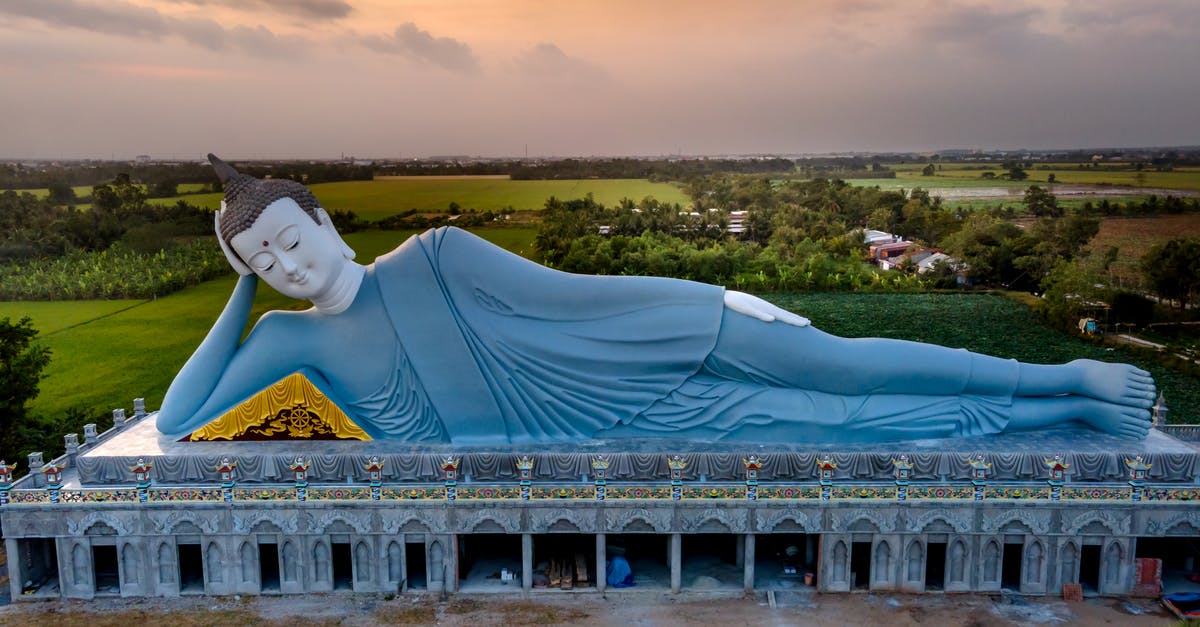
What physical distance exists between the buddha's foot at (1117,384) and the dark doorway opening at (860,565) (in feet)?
13.6

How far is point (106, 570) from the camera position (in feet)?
41.0

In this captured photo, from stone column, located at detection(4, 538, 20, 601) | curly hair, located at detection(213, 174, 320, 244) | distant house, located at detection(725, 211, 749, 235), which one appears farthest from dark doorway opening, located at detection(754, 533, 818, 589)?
distant house, located at detection(725, 211, 749, 235)

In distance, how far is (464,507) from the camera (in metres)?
11.7

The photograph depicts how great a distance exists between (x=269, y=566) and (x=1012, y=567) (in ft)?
34.2

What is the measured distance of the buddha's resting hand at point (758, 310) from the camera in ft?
42.5

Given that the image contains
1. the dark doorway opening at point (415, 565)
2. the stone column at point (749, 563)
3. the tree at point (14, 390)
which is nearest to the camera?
the stone column at point (749, 563)

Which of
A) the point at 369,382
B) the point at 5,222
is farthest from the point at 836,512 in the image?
the point at 5,222

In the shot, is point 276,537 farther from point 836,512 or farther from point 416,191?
point 416,191

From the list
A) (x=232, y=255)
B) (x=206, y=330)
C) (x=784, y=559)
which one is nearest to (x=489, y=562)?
(x=784, y=559)

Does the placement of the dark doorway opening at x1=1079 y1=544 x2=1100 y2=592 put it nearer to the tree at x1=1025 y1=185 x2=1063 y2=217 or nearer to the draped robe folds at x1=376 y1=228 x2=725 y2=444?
the draped robe folds at x1=376 y1=228 x2=725 y2=444

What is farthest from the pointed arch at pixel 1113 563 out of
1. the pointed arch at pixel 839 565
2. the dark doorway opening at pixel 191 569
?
the dark doorway opening at pixel 191 569

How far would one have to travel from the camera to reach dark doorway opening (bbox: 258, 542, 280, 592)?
39.6 ft

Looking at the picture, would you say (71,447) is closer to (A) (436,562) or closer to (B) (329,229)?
(B) (329,229)

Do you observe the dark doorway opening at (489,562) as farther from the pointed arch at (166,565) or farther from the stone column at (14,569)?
the stone column at (14,569)
